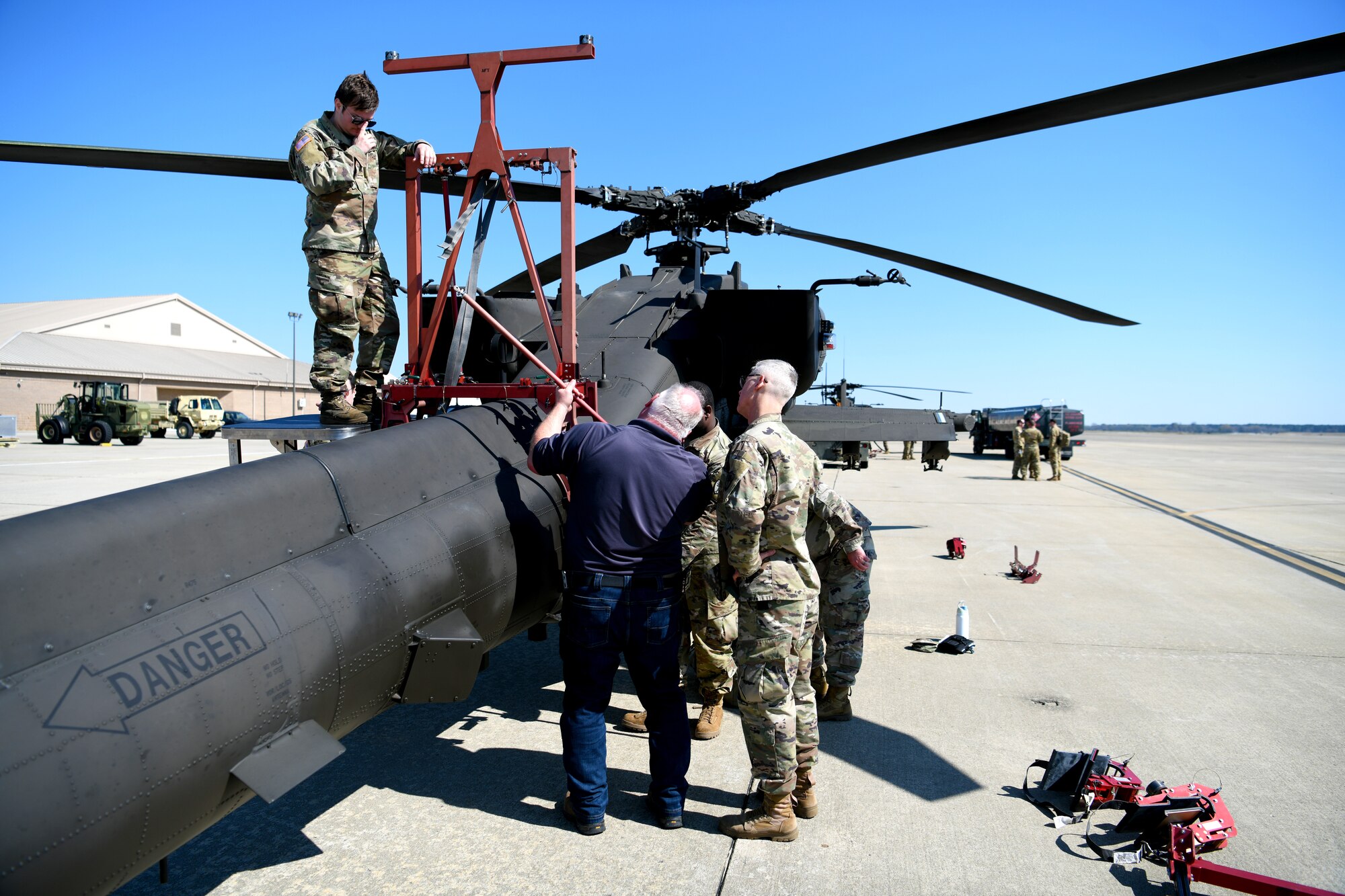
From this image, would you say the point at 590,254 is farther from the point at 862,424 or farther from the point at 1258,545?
the point at 1258,545

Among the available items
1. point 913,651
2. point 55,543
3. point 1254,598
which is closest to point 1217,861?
point 913,651

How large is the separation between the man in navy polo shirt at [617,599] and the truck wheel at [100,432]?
112 ft

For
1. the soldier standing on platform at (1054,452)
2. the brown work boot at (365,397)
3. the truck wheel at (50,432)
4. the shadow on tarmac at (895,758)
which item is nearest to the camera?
the shadow on tarmac at (895,758)

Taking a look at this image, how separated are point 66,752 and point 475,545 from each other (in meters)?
1.54

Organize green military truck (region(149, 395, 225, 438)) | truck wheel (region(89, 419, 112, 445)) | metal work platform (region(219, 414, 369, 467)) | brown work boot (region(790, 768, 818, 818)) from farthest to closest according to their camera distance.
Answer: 1. green military truck (region(149, 395, 225, 438))
2. truck wheel (region(89, 419, 112, 445))
3. metal work platform (region(219, 414, 369, 467))
4. brown work boot (region(790, 768, 818, 818))

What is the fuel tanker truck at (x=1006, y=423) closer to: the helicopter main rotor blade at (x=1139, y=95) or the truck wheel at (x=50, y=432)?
the helicopter main rotor blade at (x=1139, y=95)

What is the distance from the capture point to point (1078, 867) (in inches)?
123

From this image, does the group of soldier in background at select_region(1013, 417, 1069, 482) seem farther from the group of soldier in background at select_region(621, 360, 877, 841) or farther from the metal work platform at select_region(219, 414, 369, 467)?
the metal work platform at select_region(219, 414, 369, 467)

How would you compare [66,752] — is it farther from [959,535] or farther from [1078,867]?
[959,535]

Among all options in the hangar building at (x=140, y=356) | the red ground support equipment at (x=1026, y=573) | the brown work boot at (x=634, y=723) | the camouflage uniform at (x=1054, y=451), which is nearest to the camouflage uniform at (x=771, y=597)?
the brown work boot at (x=634, y=723)

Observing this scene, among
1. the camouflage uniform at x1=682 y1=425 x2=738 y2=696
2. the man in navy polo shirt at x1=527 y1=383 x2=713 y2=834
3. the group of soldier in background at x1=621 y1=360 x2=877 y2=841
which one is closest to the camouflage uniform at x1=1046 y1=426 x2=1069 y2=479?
the camouflage uniform at x1=682 y1=425 x2=738 y2=696

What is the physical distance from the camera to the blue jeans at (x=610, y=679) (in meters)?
3.35

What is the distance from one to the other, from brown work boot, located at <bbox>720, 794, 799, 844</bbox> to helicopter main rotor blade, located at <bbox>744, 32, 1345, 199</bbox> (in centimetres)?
381

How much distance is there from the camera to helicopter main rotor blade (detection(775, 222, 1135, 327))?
20.5ft
